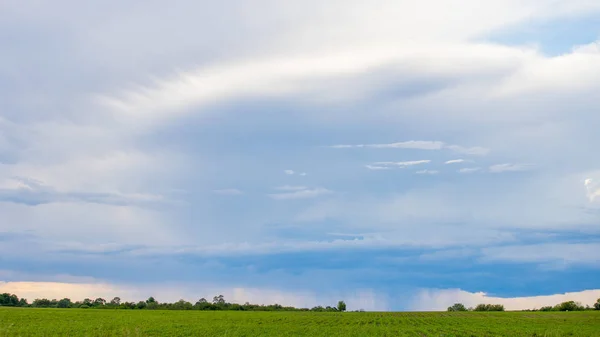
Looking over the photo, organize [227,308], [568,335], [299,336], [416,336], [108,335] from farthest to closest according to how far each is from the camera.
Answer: [227,308], [568,335], [416,336], [299,336], [108,335]

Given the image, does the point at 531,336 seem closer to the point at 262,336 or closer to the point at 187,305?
the point at 262,336

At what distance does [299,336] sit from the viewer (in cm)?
4712

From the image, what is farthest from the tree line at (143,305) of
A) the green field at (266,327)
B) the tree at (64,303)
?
the green field at (266,327)

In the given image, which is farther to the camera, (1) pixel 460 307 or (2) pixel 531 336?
(1) pixel 460 307

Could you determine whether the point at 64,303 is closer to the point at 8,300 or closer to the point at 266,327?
the point at 8,300

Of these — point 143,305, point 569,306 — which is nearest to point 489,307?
point 569,306

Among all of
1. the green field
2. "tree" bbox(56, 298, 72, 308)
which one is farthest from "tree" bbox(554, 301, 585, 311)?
"tree" bbox(56, 298, 72, 308)

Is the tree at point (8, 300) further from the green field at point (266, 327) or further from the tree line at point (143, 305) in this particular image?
the green field at point (266, 327)

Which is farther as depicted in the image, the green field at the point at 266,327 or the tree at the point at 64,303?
the tree at the point at 64,303

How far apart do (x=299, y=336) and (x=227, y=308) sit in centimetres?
14097

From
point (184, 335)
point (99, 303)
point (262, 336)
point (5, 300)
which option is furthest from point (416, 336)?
point (5, 300)

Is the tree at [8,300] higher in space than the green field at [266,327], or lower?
higher

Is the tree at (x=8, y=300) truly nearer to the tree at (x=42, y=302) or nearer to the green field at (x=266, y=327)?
the tree at (x=42, y=302)

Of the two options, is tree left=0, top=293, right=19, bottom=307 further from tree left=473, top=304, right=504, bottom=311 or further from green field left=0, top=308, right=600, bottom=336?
tree left=473, top=304, right=504, bottom=311
